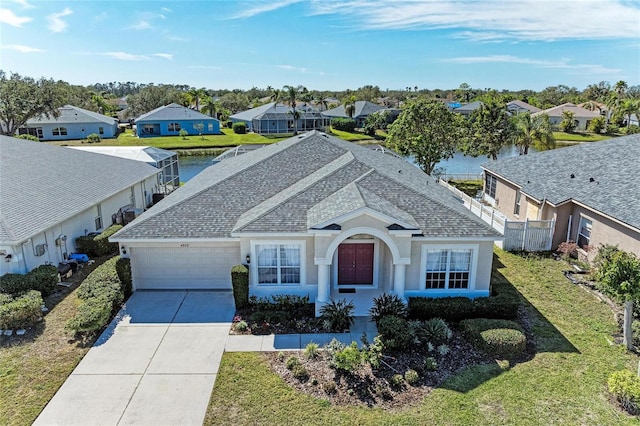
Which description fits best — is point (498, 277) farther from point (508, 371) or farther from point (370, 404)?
point (370, 404)

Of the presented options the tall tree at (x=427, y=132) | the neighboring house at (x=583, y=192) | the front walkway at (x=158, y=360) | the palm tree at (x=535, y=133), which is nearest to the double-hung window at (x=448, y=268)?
the front walkway at (x=158, y=360)

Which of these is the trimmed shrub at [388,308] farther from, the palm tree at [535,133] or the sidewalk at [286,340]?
the palm tree at [535,133]

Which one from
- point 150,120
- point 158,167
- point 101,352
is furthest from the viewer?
point 150,120

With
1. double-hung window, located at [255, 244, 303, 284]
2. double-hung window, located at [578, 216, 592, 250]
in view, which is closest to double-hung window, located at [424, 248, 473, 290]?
double-hung window, located at [255, 244, 303, 284]

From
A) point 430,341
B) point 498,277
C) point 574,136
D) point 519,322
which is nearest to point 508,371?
point 430,341

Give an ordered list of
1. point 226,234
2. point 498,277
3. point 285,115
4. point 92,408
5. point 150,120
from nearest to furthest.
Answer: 1. point 92,408
2. point 226,234
3. point 498,277
4. point 150,120
5. point 285,115

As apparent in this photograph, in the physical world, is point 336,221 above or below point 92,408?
above
